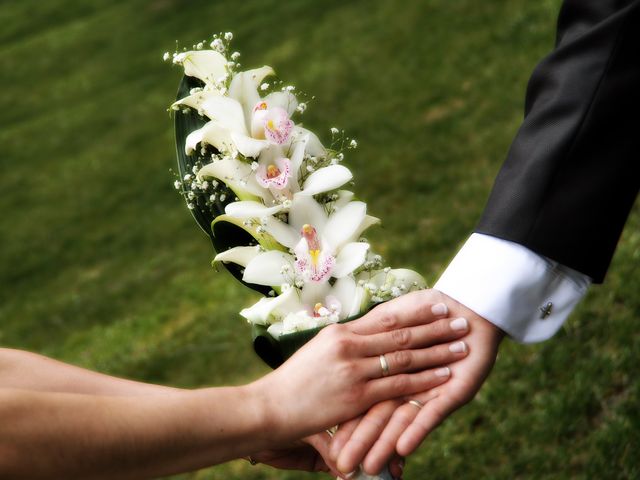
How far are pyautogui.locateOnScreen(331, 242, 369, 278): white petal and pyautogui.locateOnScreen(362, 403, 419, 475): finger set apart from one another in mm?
413

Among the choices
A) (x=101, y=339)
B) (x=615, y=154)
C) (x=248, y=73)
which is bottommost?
(x=101, y=339)

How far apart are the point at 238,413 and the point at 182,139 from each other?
951 mm

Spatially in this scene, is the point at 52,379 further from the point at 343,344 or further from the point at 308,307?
the point at 343,344

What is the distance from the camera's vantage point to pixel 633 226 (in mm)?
4910

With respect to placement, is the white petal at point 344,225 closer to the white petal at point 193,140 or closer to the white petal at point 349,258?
the white petal at point 349,258

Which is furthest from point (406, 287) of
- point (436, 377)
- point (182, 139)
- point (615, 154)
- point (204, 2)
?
point (204, 2)

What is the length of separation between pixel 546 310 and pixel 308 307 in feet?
2.22

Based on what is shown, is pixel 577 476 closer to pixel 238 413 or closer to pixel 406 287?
pixel 406 287

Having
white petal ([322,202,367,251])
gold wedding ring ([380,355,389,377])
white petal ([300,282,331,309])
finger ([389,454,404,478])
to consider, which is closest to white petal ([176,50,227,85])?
white petal ([322,202,367,251])

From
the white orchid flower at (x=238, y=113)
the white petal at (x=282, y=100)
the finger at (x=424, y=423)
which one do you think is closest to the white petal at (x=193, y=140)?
the white orchid flower at (x=238, y=113)

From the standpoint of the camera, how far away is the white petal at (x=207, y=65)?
2.51 metres

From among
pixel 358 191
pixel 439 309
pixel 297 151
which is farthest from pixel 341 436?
pixel 358 191

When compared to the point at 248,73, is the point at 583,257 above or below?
below

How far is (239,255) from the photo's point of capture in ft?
7.79
